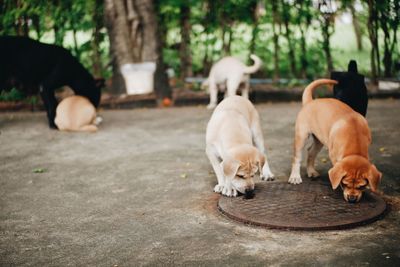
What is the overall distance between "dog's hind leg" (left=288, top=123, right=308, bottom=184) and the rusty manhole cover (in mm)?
145

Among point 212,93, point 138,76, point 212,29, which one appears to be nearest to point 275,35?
point 212,29

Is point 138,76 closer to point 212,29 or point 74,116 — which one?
point 212,29

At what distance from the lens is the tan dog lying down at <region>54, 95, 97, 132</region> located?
8.38 m

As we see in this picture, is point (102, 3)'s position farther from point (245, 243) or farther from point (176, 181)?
point (245, 243)

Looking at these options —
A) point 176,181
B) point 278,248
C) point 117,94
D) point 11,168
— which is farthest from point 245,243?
point 117,94

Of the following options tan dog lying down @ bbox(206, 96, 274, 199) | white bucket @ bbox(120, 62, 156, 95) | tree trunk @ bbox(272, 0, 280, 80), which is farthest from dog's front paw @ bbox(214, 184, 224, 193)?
tree trunk @ bbox(272, 0, 280, 80)

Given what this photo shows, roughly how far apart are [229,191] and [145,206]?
77 centimetres

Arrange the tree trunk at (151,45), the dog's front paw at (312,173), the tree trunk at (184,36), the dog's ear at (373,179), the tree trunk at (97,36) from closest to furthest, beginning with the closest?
the dog's ear at (373,179), the dog's front paw at (312,173), the tree trunk at (151,45), the tree trunk at (97,36), the tree trunk at (184,36)

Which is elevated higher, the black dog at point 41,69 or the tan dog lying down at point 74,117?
the black dog at point 41,69

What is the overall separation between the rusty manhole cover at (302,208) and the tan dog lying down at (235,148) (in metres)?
0.18

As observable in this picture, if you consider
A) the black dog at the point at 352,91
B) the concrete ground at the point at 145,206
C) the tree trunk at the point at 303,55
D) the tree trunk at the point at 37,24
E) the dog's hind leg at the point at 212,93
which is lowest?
the concrete ground at the point at 145,206

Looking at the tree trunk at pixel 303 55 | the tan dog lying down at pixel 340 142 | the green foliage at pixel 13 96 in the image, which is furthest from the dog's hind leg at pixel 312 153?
the green foliage at pixel 13 96

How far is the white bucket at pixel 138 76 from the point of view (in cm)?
1062

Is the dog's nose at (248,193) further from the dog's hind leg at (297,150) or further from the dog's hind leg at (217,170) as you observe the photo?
the dog's hind leg at (297,150)
